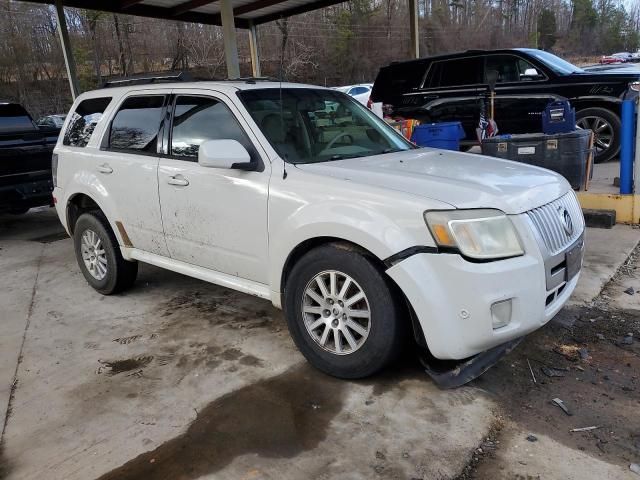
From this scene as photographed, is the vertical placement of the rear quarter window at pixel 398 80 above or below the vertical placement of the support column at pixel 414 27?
below

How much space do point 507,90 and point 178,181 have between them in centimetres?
721

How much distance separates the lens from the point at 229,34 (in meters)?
10.5

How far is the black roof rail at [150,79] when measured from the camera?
459 centimetres

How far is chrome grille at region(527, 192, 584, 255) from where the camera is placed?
9.72 feet

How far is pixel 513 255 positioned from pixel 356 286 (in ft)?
2.82

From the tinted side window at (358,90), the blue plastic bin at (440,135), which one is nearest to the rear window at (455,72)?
the blue plastic bin at (440,135)

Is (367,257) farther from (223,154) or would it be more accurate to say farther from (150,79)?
(150,79)

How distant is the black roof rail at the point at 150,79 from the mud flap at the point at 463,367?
3.05 meters

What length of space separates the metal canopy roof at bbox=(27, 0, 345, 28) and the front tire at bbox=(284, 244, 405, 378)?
30.2 feet

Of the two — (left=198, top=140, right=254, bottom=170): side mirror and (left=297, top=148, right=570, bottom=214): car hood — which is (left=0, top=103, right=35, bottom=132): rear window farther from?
(left=297, top=148, right=570, bottom=214): car hood

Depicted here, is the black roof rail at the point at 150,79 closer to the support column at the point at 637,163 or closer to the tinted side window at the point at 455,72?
the support column at the point at 637,163

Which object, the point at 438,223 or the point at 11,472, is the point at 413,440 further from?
the point at 11,472

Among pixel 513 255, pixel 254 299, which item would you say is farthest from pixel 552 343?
pixel 254 299

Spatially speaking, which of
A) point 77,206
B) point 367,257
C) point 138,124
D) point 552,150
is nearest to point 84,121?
point 77,206
